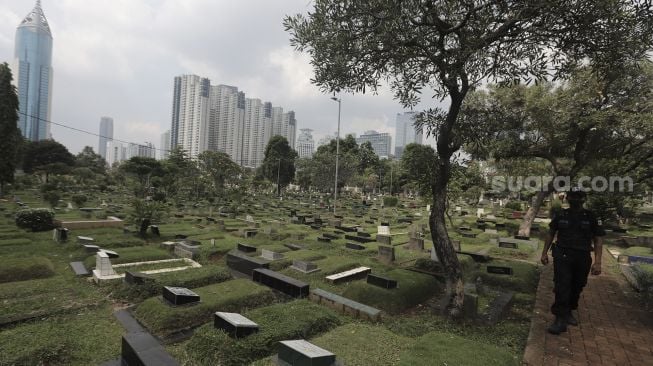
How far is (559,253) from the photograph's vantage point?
5.75m

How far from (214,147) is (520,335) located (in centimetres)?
6117

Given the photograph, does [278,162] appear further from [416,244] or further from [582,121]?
[582,121]

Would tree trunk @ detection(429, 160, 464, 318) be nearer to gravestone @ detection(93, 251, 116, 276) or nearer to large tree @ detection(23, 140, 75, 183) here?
gravestone @ detection(93, 251, 116, 276)

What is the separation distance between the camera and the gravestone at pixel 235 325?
199 inches

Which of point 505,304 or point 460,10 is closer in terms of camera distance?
point 460,10

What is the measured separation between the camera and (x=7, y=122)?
27703 millimetres

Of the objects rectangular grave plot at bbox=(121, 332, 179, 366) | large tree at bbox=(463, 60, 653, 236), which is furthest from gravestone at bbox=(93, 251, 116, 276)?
large tree at bbox=(463, 60, 653, 236)

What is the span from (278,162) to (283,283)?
50.8 metres

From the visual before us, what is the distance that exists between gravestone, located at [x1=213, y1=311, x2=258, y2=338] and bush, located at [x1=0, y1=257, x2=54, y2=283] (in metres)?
6.57

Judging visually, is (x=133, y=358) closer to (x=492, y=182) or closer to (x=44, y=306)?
(x=44, y=306)

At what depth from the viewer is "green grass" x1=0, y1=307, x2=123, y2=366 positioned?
15.8 feet

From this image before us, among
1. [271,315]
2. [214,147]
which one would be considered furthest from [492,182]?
[214,147]

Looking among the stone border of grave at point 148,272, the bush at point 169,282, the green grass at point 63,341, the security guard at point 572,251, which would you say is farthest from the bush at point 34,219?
the security guard at point 572,251

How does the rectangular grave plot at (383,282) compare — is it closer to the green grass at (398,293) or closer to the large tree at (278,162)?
the green grass at (398,293)
